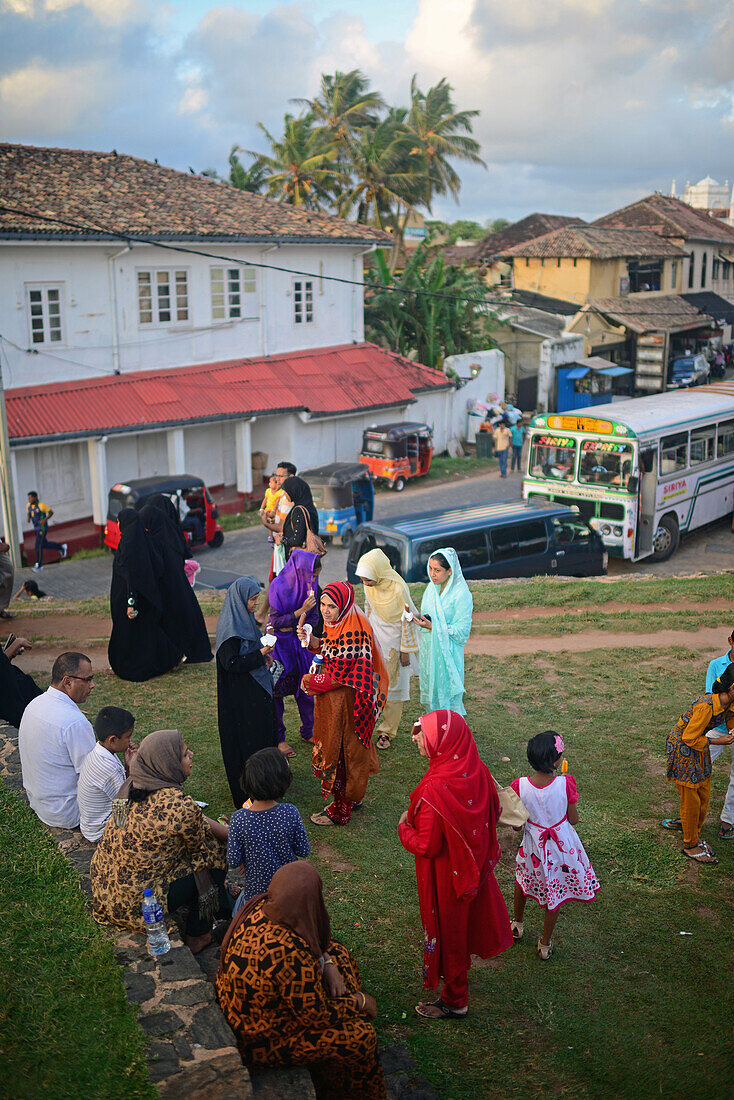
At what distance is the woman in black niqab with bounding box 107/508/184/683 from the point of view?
8898 mm

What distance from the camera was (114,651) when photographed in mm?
9359

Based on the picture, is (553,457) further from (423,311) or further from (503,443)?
(423,311)

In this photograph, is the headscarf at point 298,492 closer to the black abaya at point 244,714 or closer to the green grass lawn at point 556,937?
the green grass lawn at point 556,937

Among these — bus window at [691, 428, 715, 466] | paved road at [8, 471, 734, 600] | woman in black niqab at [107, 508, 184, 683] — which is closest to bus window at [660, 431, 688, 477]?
bus window at [691, 428, 715, 466]

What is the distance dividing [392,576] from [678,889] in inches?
123

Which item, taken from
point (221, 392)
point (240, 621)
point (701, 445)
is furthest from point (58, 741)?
point (221, 392)

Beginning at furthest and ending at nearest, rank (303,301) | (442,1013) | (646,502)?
(303,301), (646,502), (442,1013)

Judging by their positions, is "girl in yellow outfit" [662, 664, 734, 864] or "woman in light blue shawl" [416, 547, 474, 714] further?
"woman in light blue shawl" [416, 547, 474, 714]

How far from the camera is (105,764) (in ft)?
17.5

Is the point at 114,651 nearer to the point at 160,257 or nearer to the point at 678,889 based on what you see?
the point at 678,889

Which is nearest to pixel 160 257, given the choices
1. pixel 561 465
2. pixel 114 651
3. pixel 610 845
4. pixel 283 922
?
pixel 561 465

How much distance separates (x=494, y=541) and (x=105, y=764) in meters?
8.85

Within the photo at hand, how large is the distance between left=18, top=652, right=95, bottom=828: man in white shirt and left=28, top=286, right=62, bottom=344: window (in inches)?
629

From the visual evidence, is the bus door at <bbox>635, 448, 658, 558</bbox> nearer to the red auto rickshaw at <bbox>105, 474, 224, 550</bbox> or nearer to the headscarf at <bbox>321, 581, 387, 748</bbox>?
the red auto rickshaw at <bbox>105, 474, 224, 550</bbox>
